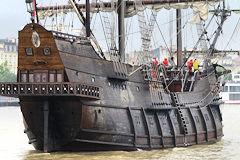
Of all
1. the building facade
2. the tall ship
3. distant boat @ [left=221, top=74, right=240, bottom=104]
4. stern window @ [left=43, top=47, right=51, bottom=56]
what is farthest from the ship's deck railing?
the building facade

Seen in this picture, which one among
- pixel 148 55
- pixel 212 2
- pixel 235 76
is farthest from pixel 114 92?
pixel 235 76

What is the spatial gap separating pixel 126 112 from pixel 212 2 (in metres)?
11.6

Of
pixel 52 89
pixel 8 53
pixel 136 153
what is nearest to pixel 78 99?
pixel 52 89

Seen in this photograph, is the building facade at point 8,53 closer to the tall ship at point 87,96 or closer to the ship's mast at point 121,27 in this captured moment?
the ship's mast at point 121,27

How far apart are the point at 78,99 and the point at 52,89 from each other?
1236 millimetres

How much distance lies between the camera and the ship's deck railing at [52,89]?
23.1 meters

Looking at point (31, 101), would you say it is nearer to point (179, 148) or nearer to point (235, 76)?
point (179, 148)

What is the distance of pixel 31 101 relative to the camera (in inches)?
971

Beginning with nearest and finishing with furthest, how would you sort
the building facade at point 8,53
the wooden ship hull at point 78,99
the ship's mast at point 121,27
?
the wooden ship hull at point 78,99 < the ship's mast at point 121,27 < the building facade at point 8,53

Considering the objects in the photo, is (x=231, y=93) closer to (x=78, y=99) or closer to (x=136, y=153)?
(x=136, y=153)

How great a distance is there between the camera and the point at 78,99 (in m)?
23.7

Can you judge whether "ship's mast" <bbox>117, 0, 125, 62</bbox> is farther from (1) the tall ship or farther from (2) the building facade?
(2) the building facade

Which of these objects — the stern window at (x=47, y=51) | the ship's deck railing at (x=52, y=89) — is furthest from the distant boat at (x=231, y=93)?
the stern window at (x=47, y=51)

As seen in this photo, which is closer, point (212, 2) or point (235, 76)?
point (212, 2)
